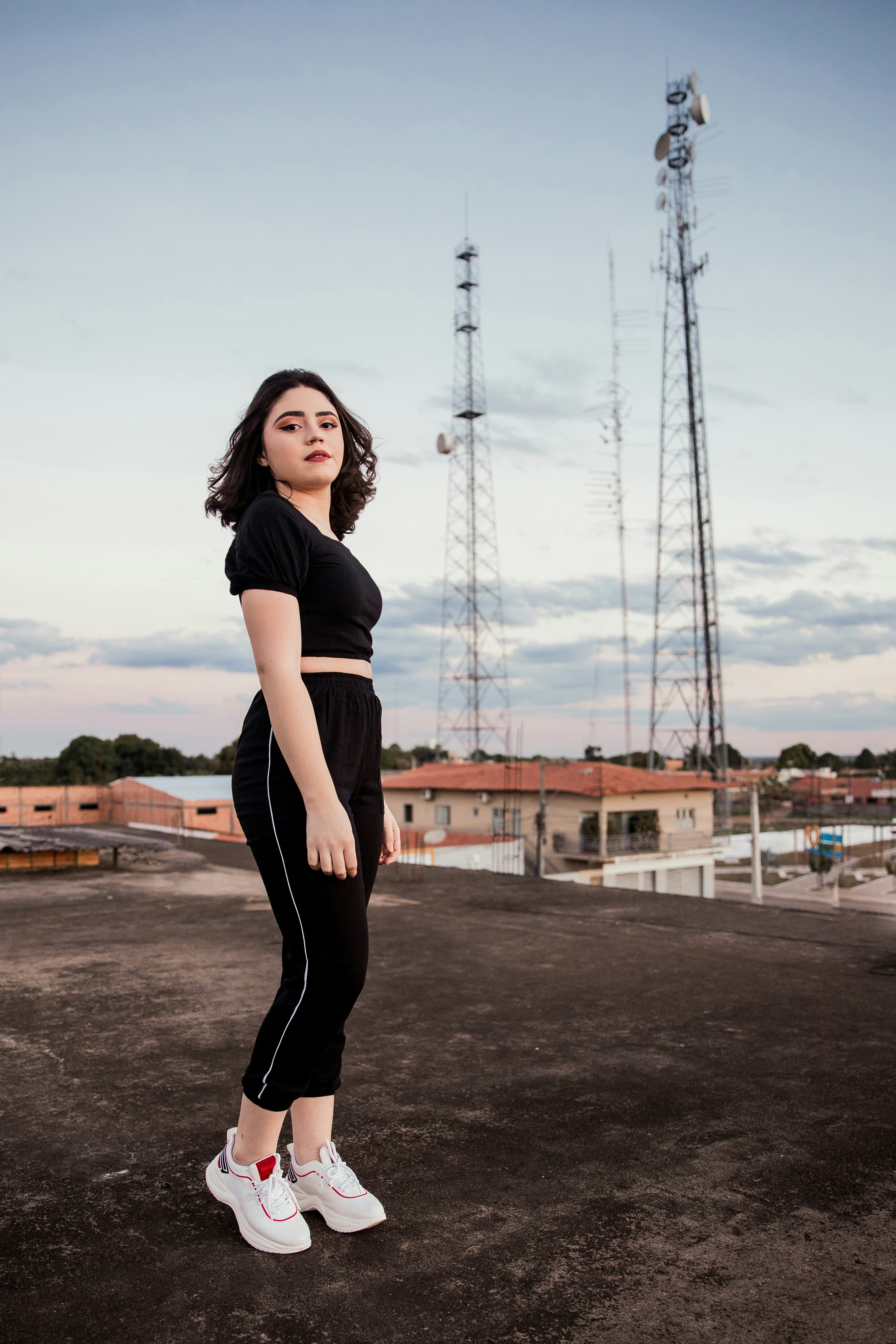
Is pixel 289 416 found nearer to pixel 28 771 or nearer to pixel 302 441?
pixel 302 441

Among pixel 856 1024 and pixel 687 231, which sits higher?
pixel 687 231

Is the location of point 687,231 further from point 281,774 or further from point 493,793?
point 281,774

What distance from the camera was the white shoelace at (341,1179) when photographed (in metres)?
1.50

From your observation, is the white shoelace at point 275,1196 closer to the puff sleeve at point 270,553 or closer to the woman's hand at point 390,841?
the woman's hand at point 390,841

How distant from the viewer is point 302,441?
167 cm

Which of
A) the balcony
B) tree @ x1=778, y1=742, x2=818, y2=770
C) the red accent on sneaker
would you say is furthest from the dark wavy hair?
→ tree @ x1=778, y1=742, x2=818, y2=770

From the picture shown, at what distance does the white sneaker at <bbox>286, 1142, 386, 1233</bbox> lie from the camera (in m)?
1.48

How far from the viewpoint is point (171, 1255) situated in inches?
55.2

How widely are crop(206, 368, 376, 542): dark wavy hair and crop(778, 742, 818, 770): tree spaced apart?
5993cm

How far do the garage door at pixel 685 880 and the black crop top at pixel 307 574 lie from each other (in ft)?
80.5

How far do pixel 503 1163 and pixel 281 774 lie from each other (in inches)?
35.8

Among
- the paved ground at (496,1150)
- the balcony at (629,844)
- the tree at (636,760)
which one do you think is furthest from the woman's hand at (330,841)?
the tree at (636,760)

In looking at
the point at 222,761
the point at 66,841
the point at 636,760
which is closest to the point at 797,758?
the point at 636,760

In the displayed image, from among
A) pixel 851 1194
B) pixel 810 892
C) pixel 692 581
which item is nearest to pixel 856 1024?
pixel 851 1194
